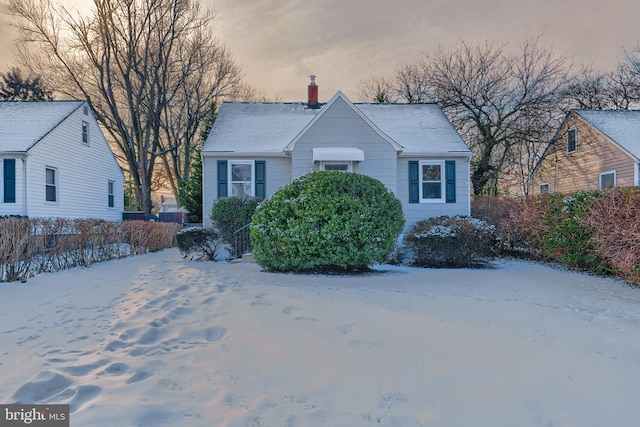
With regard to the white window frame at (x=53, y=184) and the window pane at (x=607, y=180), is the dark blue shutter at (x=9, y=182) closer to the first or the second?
the white window frame at (x=53, y=184)

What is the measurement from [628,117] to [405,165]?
566 inches

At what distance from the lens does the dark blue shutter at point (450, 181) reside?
13.0 meters

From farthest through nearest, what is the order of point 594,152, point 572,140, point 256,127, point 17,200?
1. point 572,140
2. point 594,152
3. point 256,127
4. point 17,200

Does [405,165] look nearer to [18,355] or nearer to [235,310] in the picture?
[235,310]

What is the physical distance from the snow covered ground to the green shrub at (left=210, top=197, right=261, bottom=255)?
4.16 m

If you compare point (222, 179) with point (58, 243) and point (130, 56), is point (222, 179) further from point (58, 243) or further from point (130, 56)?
point (130, 56)

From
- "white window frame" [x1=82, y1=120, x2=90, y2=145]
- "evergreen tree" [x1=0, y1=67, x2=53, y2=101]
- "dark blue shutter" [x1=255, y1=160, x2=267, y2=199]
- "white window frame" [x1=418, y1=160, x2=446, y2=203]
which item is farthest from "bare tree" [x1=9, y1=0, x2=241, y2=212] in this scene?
"white window frame" [x1=418, y1=160, x2=446, y2=203]

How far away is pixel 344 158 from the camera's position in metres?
11.4

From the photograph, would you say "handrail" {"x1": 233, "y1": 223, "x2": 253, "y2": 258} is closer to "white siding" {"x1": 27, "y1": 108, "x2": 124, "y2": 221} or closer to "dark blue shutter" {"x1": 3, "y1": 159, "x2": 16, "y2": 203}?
"white siding" {"x1": 27, "y1": 108, "x2": 124, "y2": 221}

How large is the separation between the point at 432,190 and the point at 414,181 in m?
0.77

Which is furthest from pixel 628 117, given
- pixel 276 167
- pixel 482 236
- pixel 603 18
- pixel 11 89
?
pixel 11 89

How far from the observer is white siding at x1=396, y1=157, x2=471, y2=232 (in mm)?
12812

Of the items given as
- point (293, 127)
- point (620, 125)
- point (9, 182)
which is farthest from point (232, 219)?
point (620, 125)

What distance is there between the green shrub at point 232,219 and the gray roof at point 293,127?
8.46 feet
